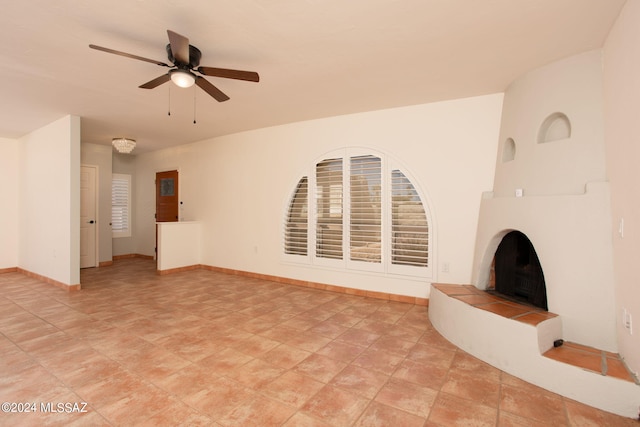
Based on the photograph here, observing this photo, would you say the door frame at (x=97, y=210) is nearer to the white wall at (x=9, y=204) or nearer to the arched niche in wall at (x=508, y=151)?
the white wall at (x=9, y=204)

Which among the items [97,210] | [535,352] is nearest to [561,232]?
[535,352]

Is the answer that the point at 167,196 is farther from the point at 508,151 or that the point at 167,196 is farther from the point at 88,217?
the point at 508,151

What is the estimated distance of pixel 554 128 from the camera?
2791 millimetres

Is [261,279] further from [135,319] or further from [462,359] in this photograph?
[462,359]

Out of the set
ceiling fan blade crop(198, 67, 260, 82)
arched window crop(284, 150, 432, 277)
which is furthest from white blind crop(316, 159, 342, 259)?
ceiling fan blade crop(198, 67, 260, 82)

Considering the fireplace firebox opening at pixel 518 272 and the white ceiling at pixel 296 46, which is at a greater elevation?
the white ceiling at pixel 296 46

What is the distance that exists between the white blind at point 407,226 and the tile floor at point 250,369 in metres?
0.66

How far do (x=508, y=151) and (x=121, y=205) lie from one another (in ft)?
27.2

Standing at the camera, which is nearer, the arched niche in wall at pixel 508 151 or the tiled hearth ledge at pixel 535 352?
the tiled hearth ledge at pixel 535 352

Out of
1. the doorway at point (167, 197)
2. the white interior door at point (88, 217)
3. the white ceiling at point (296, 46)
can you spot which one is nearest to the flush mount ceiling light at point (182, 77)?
the white ceiling at point (296, 46)

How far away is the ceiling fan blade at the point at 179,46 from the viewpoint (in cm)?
200

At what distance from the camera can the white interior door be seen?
6.37m

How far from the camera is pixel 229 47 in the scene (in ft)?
8.50

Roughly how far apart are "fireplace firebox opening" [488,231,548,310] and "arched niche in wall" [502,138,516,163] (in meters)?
0.84
